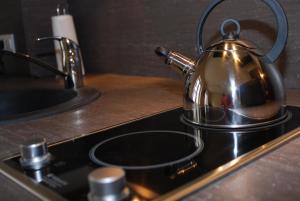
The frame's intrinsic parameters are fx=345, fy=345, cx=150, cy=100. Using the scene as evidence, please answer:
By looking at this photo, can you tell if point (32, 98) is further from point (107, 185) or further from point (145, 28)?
point (107, 185)

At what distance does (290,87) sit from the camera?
36.3 inches

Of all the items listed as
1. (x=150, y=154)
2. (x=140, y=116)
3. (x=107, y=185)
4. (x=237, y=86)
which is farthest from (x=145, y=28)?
(x=107, y=185)

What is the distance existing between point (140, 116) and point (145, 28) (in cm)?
61

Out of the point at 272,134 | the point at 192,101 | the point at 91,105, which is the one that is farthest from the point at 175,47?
the point at 272,134

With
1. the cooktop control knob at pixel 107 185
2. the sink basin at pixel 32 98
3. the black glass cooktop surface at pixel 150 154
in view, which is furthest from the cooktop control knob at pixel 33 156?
the sink basin at pixel 32 98

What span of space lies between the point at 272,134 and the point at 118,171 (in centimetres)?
31

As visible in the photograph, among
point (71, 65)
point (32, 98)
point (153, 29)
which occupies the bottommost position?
point (32, 98)

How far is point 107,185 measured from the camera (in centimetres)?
35

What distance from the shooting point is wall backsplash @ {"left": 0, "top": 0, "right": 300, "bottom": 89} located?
914 millimetres

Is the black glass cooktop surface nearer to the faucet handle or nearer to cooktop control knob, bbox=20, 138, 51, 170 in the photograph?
cooktop control knob, bbox=20, 138, 51, 170

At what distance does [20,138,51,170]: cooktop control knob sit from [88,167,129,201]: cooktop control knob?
16cm

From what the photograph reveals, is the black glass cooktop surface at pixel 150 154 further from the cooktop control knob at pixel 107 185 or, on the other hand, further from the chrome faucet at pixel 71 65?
the chrome faucet at pixel 71 65

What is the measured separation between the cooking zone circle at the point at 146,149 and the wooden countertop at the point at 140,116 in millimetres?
93

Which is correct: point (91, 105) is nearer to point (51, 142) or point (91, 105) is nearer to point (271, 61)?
point (51, 142)
